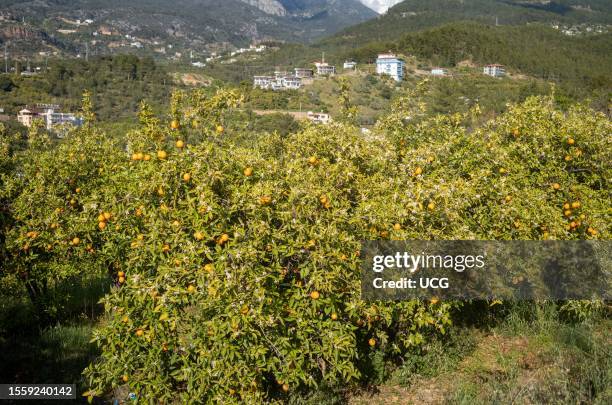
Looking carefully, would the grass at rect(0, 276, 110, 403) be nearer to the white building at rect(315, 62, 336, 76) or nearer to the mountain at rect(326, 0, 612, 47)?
the white building at rect(315, 62, 336, 76)

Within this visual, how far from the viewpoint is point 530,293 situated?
4.84 metres

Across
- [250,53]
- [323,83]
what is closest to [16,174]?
[323,83]

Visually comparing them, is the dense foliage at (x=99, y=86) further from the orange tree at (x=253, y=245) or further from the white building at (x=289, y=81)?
the orange tree at (x=253, y=245)

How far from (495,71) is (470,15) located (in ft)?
292

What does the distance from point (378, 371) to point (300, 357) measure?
4.55 ft

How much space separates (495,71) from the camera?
6844cm

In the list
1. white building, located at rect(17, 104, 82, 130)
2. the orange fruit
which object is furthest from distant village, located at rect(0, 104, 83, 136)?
the orange fruit

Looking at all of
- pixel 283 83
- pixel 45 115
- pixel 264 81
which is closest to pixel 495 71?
pixel 283 83

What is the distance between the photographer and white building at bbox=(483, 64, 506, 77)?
67.6 m

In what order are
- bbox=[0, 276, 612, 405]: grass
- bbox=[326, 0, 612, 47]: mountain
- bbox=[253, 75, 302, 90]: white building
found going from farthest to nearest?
1. bbox=[326, 0, 612, 47]: mountain
2. bbox=[253, 75, 302, 90]: white building
3. bbox=[0, 276, 612, 405]: grass

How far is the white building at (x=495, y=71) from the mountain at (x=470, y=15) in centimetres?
5116

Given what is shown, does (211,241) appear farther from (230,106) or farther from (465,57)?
(465,57)

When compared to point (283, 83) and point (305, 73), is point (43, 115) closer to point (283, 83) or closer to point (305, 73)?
point (283, 83)

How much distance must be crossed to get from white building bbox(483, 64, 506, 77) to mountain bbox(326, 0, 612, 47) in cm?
5116
